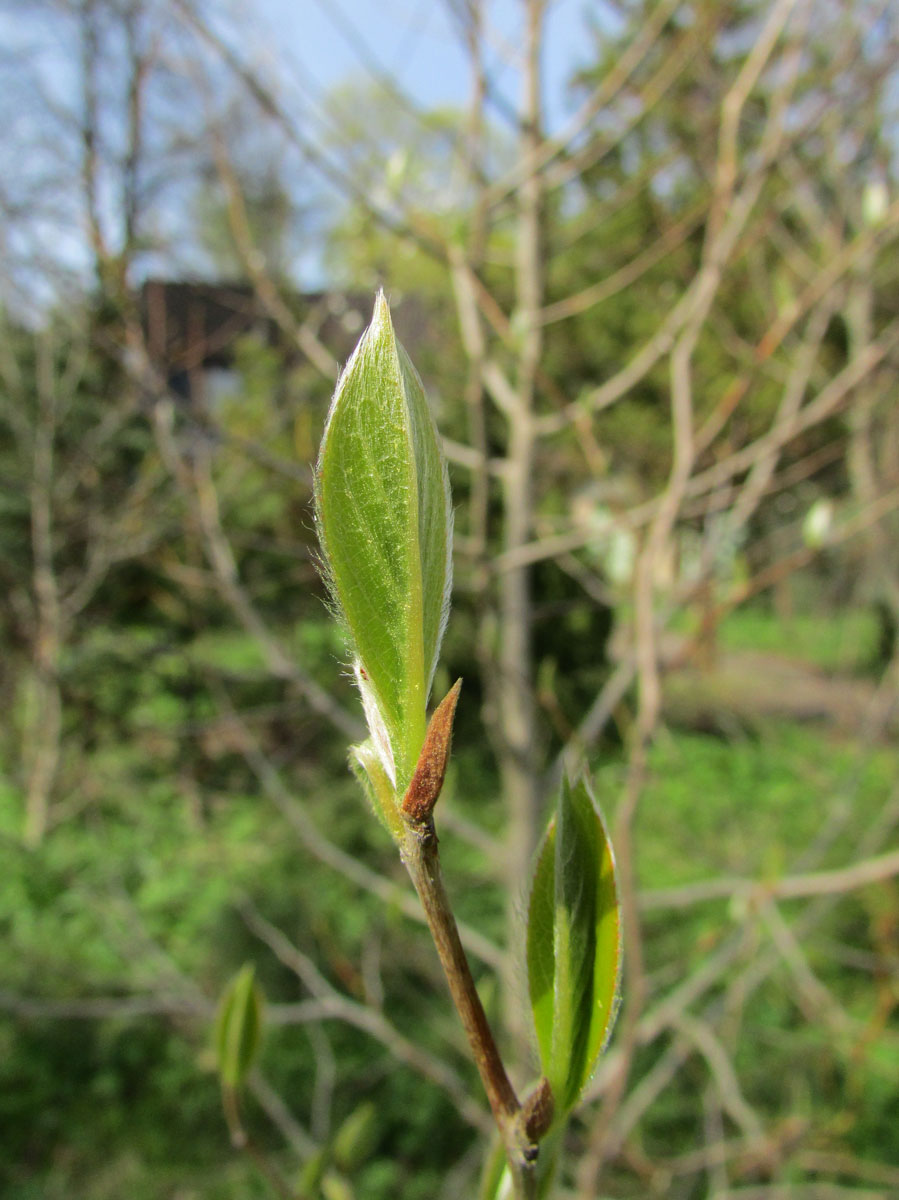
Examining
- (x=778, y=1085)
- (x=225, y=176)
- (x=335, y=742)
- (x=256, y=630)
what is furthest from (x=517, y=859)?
(x=335, y=742)

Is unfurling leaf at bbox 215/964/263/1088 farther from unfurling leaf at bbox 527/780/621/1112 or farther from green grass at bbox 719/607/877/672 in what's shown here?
green grass at bbox 719/607/877/672

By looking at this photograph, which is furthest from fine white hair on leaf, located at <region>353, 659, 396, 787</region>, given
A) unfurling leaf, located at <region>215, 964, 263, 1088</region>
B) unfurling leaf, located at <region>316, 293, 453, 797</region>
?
unfurling leaf, located at <region>215, 964, 263, 1088</region>

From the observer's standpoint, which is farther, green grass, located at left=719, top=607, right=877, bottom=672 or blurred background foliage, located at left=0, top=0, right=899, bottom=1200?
green grass, located at left=719, top=607, right=877, bottom=672

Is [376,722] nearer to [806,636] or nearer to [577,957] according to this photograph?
[577,957]

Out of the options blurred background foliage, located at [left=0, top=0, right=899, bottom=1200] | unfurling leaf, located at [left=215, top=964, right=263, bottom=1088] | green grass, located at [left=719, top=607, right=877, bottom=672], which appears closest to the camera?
unfurling leaf, located at [left=215, top=964, right=263, bottom=1088]

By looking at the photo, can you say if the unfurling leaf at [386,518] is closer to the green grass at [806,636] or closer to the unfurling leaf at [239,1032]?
the unfurling leaf at [239,1032]

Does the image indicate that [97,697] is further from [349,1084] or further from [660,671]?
[660,671]

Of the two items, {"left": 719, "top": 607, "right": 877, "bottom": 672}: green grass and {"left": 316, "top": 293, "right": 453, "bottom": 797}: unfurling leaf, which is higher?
{"left": 316, "top": 293, "right": 453, "bottom": 797}: unfurling leaf
